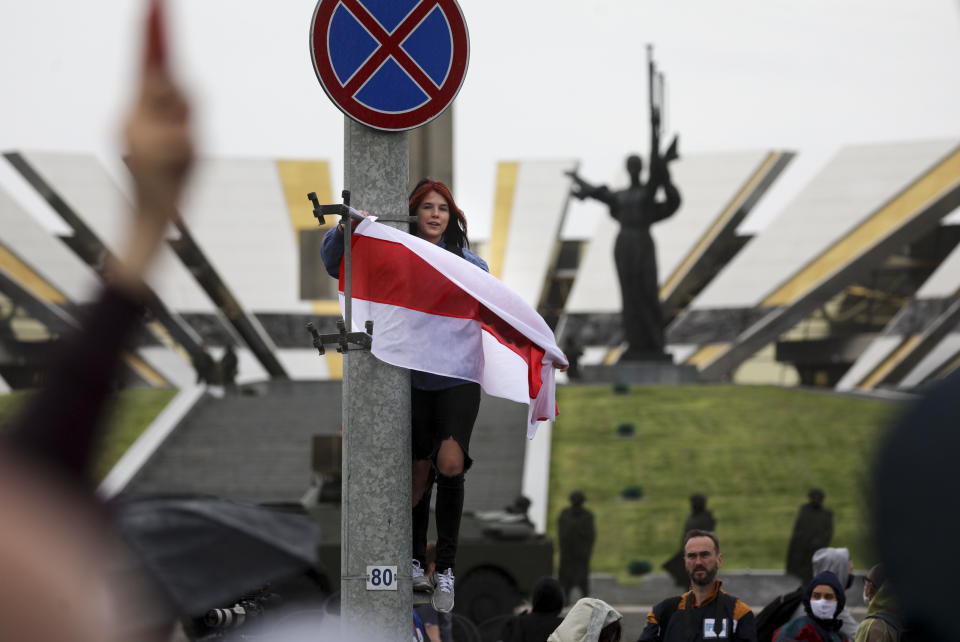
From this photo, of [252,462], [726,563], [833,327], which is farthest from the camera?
[833,327]

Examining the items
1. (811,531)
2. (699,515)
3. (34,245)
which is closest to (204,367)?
(34,245)

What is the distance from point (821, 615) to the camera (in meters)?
5.28

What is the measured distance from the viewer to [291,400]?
28.4 m

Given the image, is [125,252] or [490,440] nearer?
[125,252]

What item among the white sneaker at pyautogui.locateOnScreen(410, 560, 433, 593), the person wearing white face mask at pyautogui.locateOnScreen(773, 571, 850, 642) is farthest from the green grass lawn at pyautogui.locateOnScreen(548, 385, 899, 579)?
the white sneaker at pyautogui.locateOnScreen(410, 560, 433, 593)

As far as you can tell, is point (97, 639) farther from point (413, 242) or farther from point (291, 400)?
point (291, 400)

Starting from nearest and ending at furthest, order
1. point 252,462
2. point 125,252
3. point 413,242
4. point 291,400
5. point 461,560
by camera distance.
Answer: point 125,252
point 413,242
point 461,560
point 252,462
point 291,400

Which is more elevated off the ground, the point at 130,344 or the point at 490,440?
the point at 490,440

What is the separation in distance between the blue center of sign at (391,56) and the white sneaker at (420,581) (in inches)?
47.8

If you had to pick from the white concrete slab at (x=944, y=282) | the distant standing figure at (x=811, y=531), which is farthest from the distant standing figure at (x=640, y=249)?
the distant standing figure at (x=811, y=531)

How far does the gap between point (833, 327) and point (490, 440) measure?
23.5 m

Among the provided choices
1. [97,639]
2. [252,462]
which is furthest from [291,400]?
[97,639]

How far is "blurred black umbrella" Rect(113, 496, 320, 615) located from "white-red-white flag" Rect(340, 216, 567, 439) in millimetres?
2163

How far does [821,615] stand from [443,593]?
223cm
